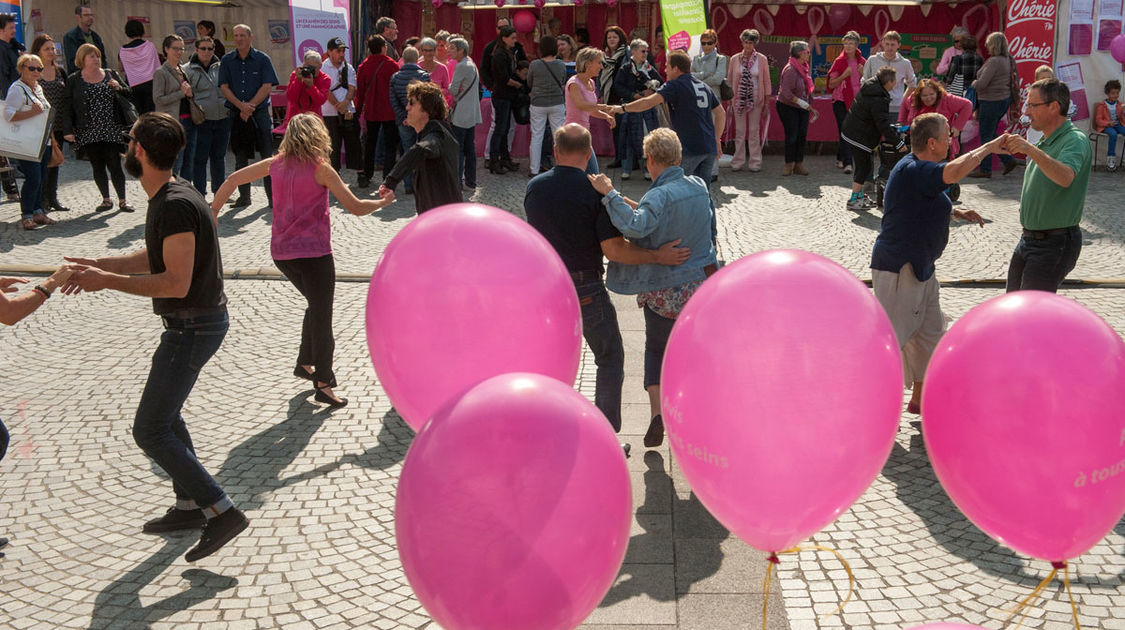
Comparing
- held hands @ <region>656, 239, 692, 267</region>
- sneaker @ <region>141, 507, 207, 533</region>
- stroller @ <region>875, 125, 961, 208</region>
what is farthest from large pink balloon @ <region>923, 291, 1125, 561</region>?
stroller @ <region>875, 125, 961, 208</region>

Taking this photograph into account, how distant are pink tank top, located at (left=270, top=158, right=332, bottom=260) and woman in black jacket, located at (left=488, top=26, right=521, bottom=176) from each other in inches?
297

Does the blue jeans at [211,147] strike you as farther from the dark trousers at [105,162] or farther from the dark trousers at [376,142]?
the dark trousers at [376,142]

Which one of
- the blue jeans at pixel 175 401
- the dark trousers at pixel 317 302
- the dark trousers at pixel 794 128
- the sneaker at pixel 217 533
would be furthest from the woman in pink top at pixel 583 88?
the sneaker at pixel 217 533

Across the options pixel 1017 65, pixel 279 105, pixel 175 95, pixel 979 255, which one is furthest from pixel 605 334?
pixel 1017 65

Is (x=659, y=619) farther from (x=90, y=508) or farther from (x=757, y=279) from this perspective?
(x=90, y=508)

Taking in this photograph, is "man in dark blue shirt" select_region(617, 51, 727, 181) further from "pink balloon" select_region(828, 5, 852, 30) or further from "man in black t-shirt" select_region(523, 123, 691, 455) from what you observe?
"pink balloon" select_region(828, 5, 852, 30)

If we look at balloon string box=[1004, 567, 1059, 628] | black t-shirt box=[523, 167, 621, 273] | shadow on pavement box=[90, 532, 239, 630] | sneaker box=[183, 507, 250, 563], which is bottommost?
shadow on pavement box=[90, 532, 239, 630]

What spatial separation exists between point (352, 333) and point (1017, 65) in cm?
1104

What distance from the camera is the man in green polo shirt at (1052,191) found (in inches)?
225

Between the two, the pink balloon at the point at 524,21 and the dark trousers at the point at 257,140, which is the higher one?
the pink balloon at the point at 524,21

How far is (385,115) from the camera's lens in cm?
1262

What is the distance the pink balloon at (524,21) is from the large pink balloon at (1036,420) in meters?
13.8

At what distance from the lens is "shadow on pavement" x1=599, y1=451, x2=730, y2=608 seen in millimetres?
4219

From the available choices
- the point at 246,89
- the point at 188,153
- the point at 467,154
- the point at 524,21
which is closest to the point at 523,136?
the point at 467,154
